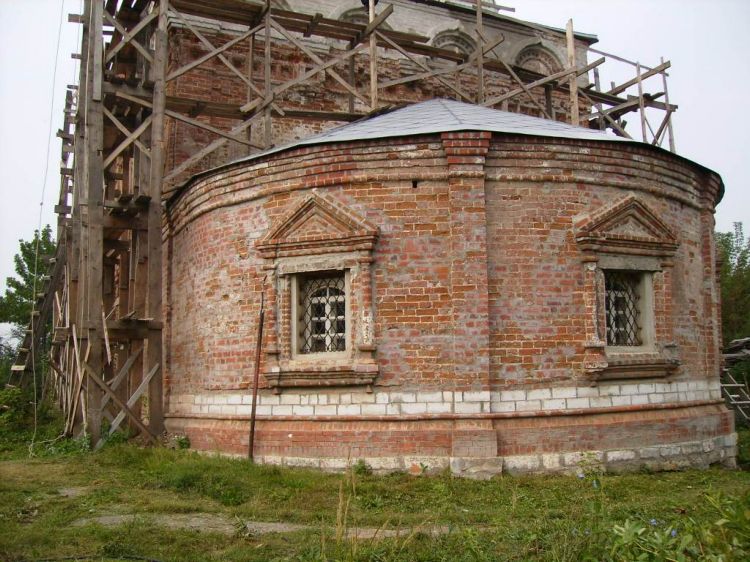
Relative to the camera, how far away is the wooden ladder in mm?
16766

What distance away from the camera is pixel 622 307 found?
33.6ft

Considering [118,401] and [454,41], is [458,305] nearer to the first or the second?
[118,401]

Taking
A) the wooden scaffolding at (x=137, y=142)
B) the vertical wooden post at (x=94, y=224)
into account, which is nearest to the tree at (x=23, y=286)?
the wooden scaffolding at (x=137, y=142)

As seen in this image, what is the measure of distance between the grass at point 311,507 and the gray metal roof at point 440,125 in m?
4.12

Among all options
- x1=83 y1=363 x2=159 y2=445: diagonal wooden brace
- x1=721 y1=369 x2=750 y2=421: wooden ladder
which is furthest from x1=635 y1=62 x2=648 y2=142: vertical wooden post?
x1=83 y1=363 x2=159 y2=445: diagonal wooden brace

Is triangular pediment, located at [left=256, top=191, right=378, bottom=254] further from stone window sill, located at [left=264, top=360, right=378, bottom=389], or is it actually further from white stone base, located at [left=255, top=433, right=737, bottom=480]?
white stone base, located at [left=255, top=433, right=737, bottom=480]

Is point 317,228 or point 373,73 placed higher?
point 373,73

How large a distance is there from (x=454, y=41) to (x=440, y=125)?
1160cm

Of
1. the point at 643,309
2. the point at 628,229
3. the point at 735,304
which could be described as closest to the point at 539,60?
the point at 735,304

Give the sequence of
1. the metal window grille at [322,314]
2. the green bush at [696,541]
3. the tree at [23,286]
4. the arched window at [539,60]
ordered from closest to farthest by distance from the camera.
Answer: the green bush at [696,541] → the metal window grille at [322,314] → the arched window at [539,60] → the tree at [23,286]

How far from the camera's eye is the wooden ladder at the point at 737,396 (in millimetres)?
16766

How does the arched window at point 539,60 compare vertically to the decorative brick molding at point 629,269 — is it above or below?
above

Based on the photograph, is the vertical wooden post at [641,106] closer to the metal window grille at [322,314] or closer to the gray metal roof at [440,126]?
the gray metal roof at [440,126]

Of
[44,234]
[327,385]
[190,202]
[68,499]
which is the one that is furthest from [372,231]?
[44,234]
